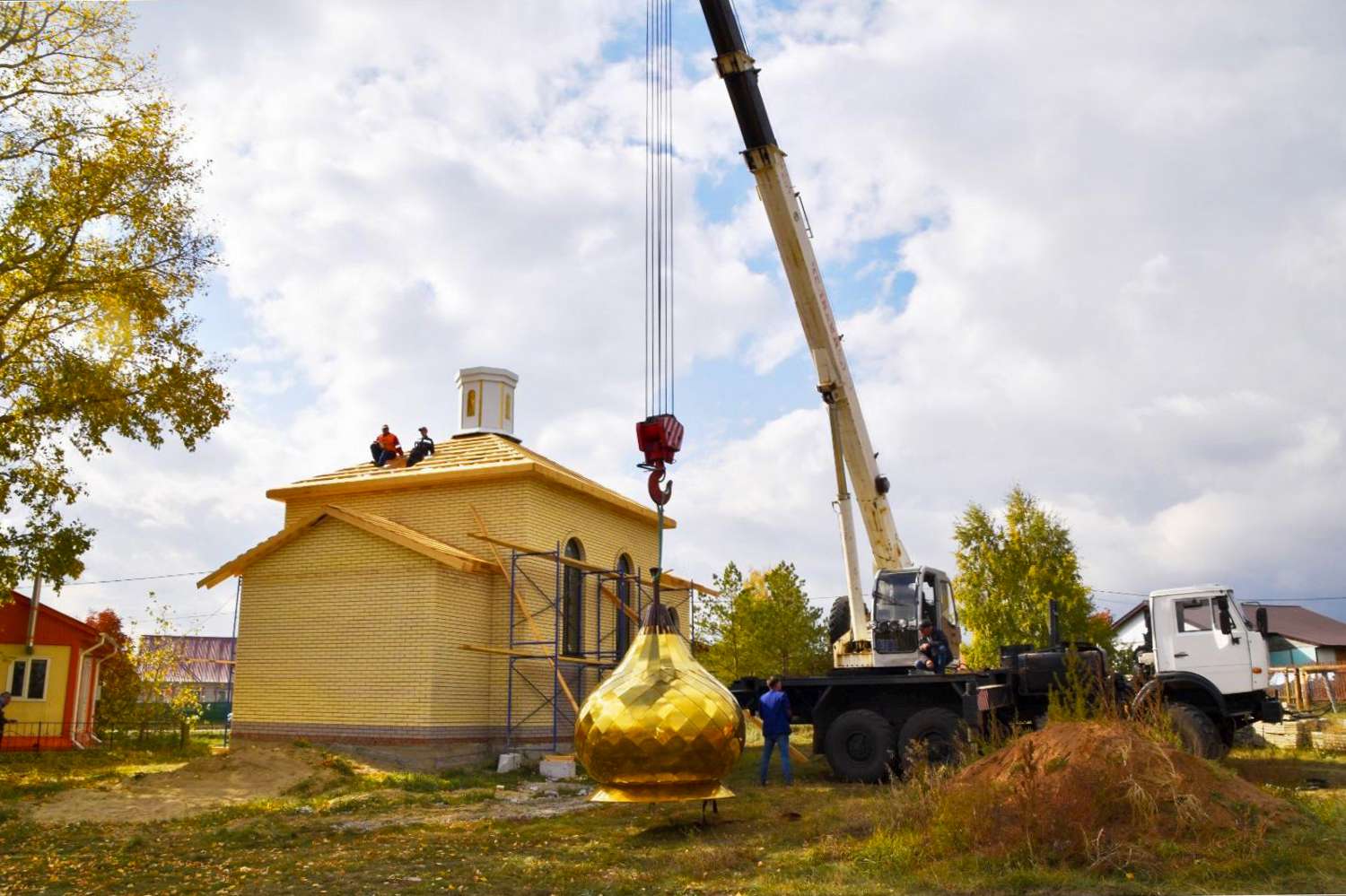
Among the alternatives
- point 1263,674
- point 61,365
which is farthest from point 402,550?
point 1263,674

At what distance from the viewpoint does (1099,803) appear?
9523 millimetres

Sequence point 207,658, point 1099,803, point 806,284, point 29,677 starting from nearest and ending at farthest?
point 1099,803
point 806,284
point 29,677
point 207,658

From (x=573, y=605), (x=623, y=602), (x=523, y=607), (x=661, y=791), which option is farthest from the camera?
(x=623, y=602)

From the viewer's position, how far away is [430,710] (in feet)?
63.0

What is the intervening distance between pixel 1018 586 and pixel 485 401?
1447cm

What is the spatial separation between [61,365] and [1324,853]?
19.6 meters

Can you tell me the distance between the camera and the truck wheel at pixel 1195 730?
1559cm

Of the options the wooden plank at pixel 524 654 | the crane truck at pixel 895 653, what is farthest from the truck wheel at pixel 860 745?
the wooden plank at pixel 524 654

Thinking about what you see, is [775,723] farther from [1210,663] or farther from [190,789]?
[190,789]

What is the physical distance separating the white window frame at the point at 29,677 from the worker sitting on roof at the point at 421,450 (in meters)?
10.2

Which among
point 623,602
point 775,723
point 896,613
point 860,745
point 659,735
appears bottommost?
point 860,745

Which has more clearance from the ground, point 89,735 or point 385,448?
point 385,448

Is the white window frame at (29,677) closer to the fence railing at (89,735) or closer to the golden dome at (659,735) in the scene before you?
the fence railing at (89,735)

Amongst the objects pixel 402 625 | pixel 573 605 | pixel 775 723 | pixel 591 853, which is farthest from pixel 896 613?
pixel 591 853
